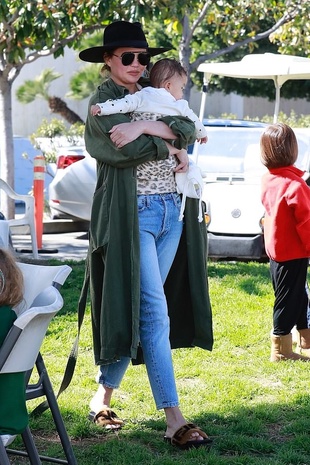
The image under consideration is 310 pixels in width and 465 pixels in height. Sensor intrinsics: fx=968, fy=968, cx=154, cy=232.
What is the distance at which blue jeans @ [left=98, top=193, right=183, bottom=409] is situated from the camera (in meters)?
4.43

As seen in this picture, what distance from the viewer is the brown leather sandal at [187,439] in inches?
173

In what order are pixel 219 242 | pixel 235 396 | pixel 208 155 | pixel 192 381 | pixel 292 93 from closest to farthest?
pixel 235 396 < pixel 192 381 < pixel 219 242 < pixel 208 155 < pixel 292 93

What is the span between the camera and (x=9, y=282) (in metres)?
3.38

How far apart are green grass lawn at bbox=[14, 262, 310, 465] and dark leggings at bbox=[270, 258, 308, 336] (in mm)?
252

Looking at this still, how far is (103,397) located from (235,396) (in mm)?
865

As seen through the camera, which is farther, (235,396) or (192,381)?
(192,381)

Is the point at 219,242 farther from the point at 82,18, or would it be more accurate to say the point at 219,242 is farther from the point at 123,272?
the point at 123,272

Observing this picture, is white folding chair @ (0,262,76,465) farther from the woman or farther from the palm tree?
the palm tree

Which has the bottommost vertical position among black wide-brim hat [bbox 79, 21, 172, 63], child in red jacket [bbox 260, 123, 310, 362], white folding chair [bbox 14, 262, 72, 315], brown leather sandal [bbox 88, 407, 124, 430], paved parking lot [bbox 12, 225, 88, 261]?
paved parking lot [bbox 12, 225, 88, 261]

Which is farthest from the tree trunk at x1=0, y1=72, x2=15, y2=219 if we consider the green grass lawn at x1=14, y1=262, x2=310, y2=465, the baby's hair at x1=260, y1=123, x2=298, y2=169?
the baby's hair at x1=260, y1=123, x2=298, y2=169

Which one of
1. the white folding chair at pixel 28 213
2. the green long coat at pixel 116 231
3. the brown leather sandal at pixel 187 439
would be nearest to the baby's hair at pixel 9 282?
the green long coat at pixel 116 231

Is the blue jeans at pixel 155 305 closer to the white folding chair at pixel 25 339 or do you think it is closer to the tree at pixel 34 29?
the white folding chair at pixel 25 339

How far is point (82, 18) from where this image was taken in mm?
11641

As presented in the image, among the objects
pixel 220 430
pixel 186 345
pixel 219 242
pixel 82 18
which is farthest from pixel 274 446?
pixel 82 18
